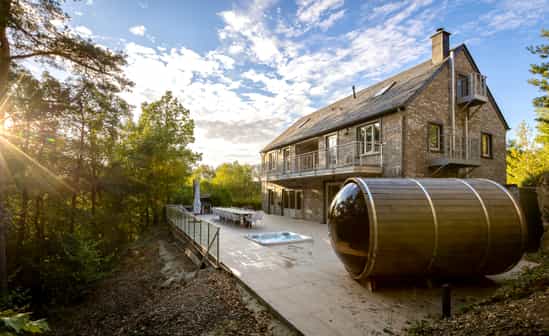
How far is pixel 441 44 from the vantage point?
40.8ft

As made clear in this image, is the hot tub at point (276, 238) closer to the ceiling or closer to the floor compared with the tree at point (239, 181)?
closer to the floor

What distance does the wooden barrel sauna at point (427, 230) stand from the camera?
4297mm

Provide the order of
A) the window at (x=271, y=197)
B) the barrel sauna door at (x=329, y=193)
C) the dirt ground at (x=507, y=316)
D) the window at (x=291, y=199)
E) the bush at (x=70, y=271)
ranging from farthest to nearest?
the window at (x=271, y=197) → the window at (x=291, y=199) → the barrel sauna door at (x=329, y=193) → the bush at (x=70, y=271) → the dirt ground at (x=507, y=316)

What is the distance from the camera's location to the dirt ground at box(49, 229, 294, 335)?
160 inches

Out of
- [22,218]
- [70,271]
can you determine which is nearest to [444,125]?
[70,271]

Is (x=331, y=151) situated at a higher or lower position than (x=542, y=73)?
lower

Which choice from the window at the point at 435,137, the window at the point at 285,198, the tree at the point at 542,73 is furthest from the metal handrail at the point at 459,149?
the window at the point at 285,198

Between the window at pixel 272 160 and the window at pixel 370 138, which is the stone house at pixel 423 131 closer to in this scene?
the window at pixel 370 138

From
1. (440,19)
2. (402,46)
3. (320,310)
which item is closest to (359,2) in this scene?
(402,46)

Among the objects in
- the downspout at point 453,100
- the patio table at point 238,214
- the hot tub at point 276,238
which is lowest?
the hot tub at point 276,238

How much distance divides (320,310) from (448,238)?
101 inches

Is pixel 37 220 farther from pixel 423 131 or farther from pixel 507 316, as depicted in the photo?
pixel 423 131

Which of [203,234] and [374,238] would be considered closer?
[374,238]

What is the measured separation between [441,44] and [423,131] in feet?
16.5
